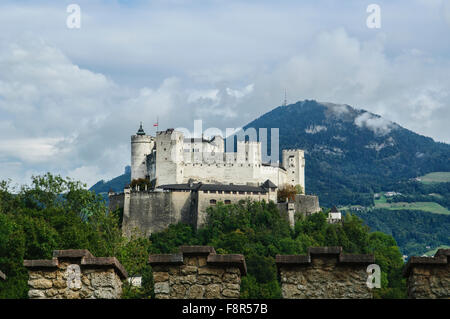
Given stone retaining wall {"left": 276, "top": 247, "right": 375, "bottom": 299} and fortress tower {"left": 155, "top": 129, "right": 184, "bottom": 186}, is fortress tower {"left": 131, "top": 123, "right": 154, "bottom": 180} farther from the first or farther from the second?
stone retaining wall {"left": 276, "top": 247, "right": 375, "bottom": 299}

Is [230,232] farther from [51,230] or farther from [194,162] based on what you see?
[51,230]

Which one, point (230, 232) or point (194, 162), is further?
point (194, 162)

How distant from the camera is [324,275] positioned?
48.9ft

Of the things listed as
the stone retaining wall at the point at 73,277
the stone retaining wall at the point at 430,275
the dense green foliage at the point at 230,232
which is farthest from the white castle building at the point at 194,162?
the stone retaining wall at the point at 430,275

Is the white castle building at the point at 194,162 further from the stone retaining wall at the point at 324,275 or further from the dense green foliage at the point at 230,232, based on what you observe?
the stone retaining wall at the point at 324,275

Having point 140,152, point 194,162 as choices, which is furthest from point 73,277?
point 140,152

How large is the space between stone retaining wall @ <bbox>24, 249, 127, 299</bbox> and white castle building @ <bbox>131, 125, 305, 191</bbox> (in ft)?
291

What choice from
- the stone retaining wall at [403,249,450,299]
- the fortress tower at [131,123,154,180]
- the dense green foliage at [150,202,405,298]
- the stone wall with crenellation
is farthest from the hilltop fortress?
the stone retaining wall at [403,249,450,299]

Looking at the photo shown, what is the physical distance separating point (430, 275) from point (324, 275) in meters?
1.72

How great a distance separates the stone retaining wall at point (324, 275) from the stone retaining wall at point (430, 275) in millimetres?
724

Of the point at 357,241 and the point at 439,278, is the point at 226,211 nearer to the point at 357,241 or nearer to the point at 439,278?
the point at 357,241

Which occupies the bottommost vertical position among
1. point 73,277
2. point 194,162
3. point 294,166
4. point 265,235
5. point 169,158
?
point 73,277
